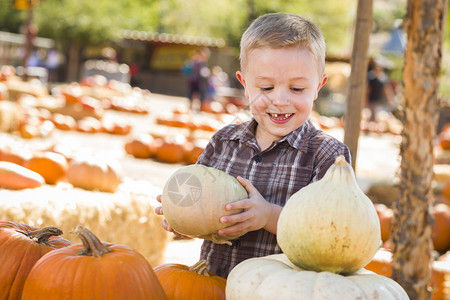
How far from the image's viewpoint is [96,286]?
142cm

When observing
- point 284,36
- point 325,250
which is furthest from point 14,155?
point 325,250

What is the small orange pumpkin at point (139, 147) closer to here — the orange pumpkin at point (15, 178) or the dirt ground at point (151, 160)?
the dirt ground at point (151, 160)

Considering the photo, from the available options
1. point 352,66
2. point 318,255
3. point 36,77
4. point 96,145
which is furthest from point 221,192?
point 36,77

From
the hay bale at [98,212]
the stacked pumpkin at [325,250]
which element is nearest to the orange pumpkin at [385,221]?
the hay bale at [98,212]

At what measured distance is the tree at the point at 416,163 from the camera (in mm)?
3428

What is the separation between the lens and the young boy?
5.99ft

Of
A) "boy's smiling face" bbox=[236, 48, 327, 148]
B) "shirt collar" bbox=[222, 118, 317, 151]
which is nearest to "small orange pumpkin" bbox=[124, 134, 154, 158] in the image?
"shirt collar" bbox=[222, 118, 317, 151]

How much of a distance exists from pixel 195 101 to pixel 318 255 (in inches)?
744

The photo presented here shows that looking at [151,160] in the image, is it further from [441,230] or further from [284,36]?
[284,36]

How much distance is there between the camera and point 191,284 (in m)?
1.68

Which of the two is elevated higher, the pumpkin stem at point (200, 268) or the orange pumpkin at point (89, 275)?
the orange pumpkin at point (89, 275)

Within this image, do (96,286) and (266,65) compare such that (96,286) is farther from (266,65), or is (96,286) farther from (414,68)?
(414,68)

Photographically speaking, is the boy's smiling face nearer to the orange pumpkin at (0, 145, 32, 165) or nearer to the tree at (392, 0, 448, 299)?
the tree at (392, 0, 448, 299)

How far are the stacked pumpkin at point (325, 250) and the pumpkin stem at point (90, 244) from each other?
13.9 inches
